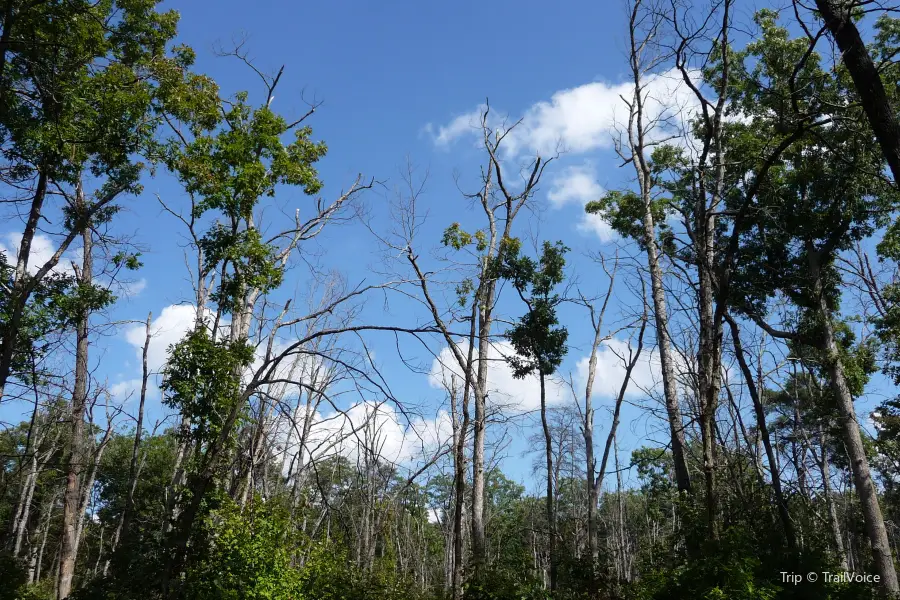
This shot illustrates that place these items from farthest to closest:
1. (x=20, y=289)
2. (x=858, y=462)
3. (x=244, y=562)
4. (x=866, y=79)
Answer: (x=858, y=462)
(x=20, y=289)
(x=244, y=562)
(x=866, y=79)

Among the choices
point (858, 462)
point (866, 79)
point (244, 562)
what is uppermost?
point (866, 79)

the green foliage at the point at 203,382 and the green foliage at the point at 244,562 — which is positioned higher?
the green foliage at the point at 203,382

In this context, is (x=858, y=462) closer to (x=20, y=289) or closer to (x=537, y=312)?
(x=537, y=312)

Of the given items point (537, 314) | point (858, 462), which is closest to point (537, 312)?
point (537, 314)

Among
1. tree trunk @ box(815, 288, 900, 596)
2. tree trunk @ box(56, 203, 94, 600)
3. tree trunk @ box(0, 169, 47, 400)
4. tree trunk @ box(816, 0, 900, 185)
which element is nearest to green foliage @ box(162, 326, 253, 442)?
tree trunk @ box(0, 169, 47, 400)

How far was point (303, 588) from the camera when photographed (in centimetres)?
817

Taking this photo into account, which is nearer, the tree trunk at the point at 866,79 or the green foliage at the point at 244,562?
the tree trunk at the point at 866,79

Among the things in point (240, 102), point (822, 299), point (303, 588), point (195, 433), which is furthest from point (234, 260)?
point (822, 299)

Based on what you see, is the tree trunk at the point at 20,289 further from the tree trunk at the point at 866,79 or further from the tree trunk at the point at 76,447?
the tree trunk at the point at 866,79

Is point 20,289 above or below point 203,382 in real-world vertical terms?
above

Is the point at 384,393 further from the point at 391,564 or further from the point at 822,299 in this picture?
the point at 822,299

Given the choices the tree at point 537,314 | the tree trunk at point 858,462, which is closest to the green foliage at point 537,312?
the tree at point 537,314

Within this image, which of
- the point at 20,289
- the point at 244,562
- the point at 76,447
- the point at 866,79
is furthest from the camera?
the point at 76,447

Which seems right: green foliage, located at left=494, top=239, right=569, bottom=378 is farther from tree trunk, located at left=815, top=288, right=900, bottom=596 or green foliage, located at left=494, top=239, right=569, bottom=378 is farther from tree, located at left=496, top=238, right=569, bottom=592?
tree trunk, located at left=815, top=288, right=900, bottom=596
